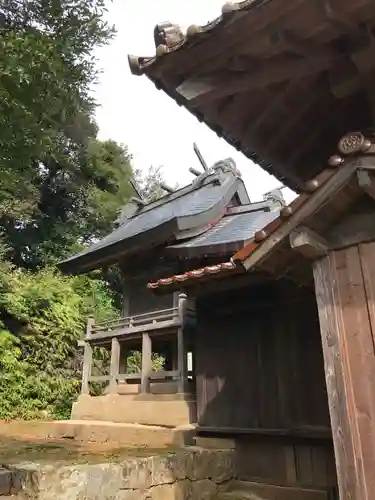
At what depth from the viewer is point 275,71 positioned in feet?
11.0

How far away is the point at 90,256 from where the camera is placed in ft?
40.6

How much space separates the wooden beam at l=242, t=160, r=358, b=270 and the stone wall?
8.11 ft

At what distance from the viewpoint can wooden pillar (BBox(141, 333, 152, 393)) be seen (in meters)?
9.97

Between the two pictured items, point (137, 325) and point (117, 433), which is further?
point (137, 325)

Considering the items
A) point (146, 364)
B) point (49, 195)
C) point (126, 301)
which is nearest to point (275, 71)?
point (146, 364)

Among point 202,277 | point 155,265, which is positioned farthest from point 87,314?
point 202,277

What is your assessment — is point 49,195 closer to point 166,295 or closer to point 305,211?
point 166,295

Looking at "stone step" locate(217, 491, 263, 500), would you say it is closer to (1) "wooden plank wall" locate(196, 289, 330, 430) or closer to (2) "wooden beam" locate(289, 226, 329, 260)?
(1) "wooden plank wall" locate(196, 289, 330, 430)

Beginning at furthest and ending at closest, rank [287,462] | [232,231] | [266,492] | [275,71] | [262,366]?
[232,231]
[262,366]
[287,462]
[266,492]
[275,71]

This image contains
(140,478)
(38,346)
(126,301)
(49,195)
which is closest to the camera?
(140,478)

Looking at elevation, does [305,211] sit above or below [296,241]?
above

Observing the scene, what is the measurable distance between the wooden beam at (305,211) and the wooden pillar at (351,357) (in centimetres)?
36

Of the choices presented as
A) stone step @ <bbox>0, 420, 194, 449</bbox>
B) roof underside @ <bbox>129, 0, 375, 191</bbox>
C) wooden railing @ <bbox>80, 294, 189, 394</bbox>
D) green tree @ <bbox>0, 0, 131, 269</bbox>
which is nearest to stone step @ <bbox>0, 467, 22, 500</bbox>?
stone step @ <bbox>0, 420, 194, 449</bbox>

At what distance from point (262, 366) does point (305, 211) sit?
2.72m
